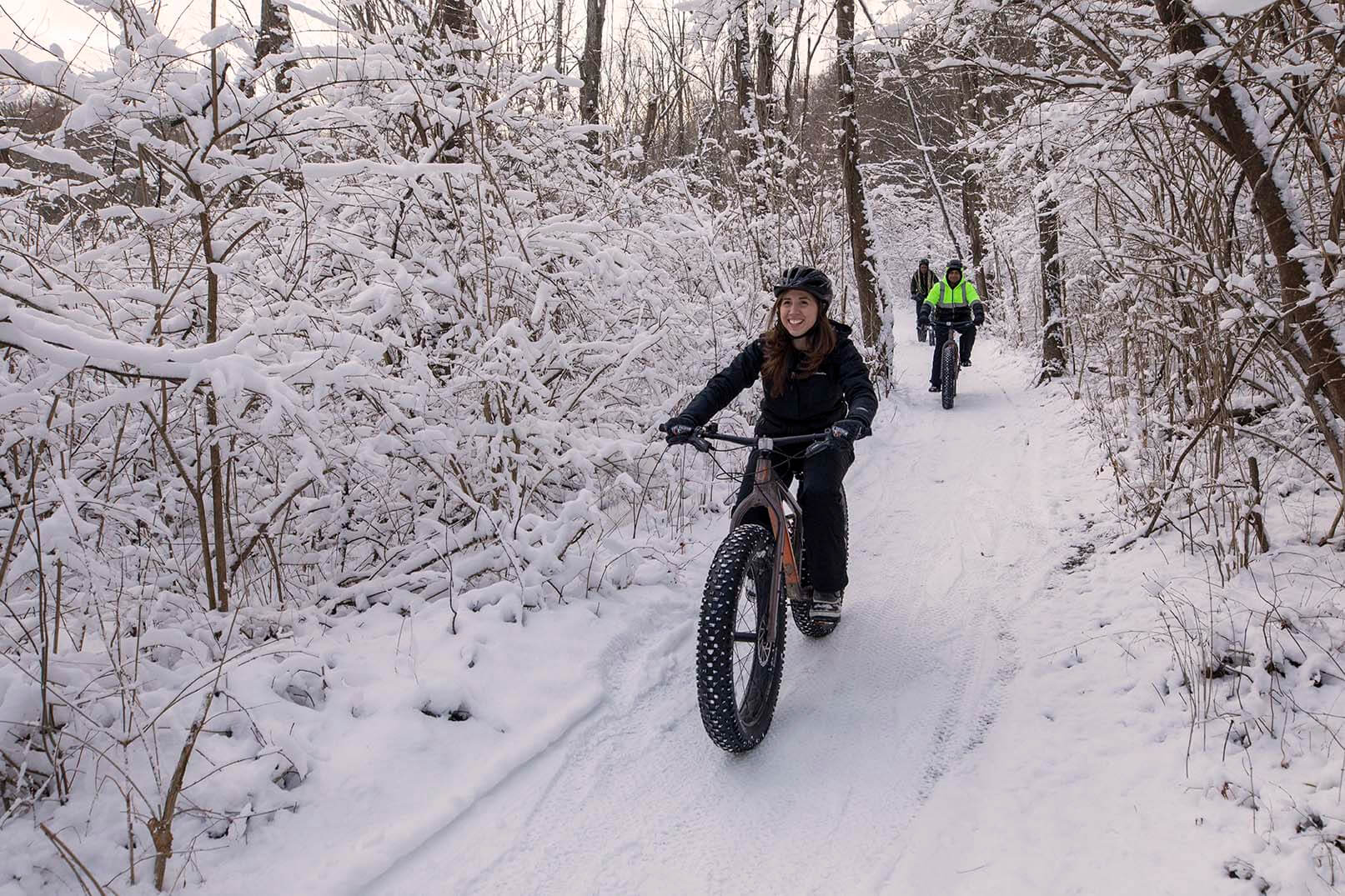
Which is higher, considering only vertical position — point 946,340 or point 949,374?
point 946,340

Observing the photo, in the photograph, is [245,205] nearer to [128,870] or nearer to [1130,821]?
[128,870]

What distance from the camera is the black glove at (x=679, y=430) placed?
336cm

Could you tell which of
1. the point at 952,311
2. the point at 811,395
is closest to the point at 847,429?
the point at 811,395

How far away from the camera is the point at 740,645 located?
3.29m

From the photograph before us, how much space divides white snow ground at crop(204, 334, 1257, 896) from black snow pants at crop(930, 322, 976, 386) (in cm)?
716

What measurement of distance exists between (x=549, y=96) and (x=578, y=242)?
1.73 metres

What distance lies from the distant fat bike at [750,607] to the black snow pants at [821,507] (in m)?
0.06

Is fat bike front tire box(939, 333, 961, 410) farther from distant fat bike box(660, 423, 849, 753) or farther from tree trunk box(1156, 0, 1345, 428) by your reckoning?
distant fat bike box(660, 423, 849, 753)

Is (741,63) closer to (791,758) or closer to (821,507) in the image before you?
(821,507)

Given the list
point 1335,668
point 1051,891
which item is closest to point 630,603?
point 1051,891

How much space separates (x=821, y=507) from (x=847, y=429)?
0.71m

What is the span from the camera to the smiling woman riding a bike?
3826 millimetres

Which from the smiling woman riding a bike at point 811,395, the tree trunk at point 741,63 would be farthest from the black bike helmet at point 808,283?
the tree trunk at point 741,63

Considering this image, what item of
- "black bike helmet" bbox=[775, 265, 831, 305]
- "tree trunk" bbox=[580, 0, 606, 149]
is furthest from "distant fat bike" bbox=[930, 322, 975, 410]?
"black bike helmet" bbox=[775, 265, 831, 305]
